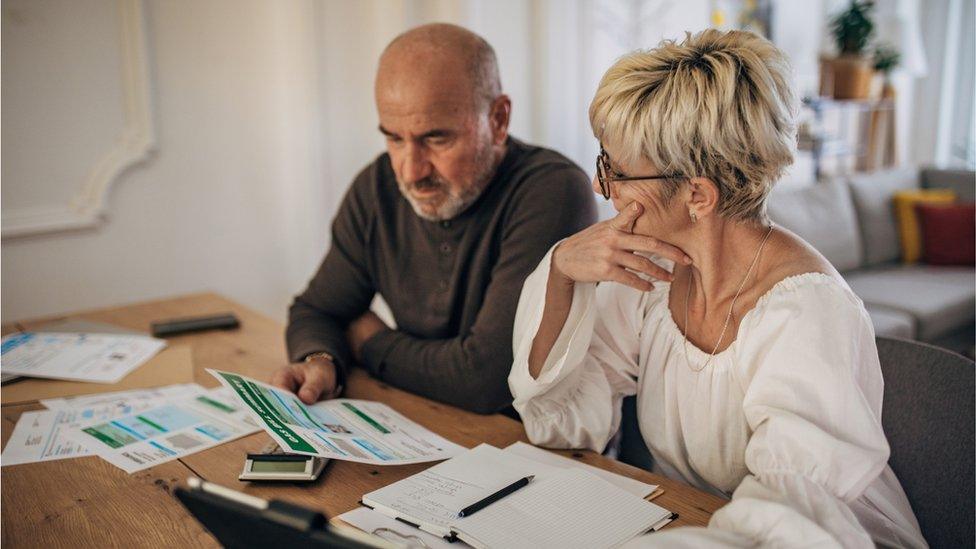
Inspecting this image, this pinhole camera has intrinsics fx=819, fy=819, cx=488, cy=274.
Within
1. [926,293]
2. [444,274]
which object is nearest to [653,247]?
[444,274]

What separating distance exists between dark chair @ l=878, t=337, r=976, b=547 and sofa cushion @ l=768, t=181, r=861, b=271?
2.59 meters

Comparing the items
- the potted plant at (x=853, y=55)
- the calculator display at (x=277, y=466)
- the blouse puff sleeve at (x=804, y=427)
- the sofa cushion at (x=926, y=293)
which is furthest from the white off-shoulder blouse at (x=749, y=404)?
the potted plant at (x=853, y=55)

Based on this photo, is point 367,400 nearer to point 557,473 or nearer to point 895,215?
point 557,473

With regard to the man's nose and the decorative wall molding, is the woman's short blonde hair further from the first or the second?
the decorative wall molding

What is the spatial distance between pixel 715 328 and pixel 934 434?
0.37 m

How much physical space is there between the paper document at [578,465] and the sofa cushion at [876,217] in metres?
3.55

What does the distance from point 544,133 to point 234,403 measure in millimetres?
2541

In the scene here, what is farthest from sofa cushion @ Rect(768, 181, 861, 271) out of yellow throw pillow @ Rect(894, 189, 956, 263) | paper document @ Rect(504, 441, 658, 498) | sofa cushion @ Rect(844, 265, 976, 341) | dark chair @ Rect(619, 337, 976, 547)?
paper document @ Rect(504, 441, 658, 498)

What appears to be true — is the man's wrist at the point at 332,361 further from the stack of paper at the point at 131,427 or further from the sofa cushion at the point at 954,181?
the sofa cushion at the point at 954,181

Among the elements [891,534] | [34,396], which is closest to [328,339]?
[34,396]

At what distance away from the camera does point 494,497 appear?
3.72 feet

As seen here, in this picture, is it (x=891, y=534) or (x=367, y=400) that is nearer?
(x=891, y=534)

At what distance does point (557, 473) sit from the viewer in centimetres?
121

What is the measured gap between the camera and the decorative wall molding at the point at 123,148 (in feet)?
8.48
